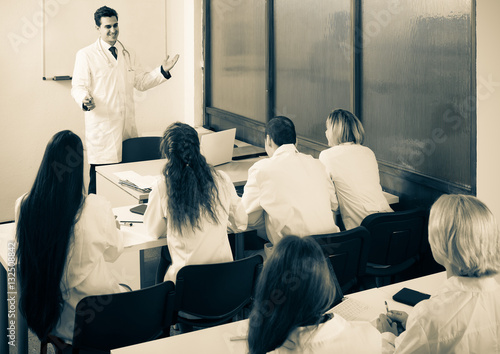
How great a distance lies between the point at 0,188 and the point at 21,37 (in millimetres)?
1436

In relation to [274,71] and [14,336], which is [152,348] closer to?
[14,336]

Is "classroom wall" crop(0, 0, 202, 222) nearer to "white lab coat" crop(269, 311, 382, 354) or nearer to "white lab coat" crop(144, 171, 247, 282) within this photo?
"white lab coat" crop(144, 171, 247, 282)

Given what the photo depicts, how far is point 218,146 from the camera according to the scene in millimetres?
4730

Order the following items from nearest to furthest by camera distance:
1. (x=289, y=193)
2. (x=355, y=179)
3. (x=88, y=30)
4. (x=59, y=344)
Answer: (x=59, y=344)
(x=289, y=193)
(x=355, y=179)
(x=88, y=30)

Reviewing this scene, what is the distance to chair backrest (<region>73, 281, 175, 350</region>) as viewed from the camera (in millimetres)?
2541

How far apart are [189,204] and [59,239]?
660mm

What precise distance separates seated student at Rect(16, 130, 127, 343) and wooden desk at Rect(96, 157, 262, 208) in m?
1.36

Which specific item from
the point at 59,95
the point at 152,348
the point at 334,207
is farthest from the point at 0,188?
the point at 152,348

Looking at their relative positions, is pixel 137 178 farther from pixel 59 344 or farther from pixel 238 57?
pixel 238 57

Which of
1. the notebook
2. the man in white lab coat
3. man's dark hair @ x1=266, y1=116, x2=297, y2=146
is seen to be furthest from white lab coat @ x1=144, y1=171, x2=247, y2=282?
the man in white lab coat

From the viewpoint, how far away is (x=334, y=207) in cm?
384

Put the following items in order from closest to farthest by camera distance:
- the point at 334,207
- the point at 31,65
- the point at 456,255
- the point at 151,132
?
Answer: the point at 456,255 < the point at 334,207 < the point at 31,65 < the point at 151,132

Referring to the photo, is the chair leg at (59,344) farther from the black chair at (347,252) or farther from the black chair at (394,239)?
the black chair at (394,239)

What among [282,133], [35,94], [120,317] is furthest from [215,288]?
[35,94]
